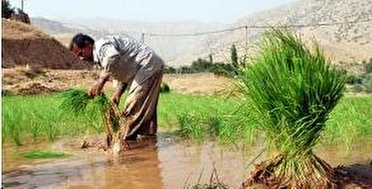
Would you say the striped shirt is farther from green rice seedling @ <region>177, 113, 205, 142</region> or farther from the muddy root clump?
the muddy root clump

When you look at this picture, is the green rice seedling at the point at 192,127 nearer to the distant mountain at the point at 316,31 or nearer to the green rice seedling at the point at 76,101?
the green rice seedling at the point at 76,101

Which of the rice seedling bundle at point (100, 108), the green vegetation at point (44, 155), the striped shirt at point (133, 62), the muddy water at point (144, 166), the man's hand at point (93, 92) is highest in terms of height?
the striped shirt at point (133, 62)

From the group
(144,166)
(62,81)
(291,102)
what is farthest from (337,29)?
(291,102)

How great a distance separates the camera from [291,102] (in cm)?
445

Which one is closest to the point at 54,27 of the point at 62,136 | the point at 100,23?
the point at 100,23

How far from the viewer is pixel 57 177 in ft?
19.4

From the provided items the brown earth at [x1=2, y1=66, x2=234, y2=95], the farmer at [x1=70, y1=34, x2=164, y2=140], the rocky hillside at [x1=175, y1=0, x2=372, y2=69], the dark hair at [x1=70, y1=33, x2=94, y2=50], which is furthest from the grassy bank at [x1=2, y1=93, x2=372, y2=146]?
the rocky hillside at [x1=175, y1=0, x2=372, y2=69]

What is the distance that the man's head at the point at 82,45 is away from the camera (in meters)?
7.13

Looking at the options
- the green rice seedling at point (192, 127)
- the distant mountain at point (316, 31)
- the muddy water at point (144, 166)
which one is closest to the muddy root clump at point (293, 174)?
the muddy water at point (144, 166)

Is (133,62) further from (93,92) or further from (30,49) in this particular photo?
(30,49)

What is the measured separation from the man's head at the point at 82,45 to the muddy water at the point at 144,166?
1058 mm

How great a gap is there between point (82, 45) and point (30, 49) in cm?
2826

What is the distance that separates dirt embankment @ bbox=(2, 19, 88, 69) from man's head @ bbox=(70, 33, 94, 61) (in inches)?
961

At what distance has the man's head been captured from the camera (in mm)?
7133
